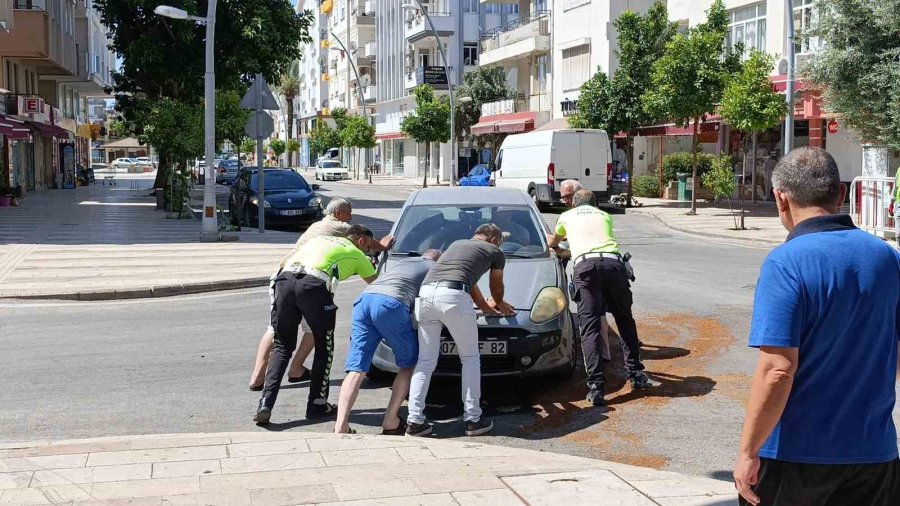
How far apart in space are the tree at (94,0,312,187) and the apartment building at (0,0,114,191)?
2606 millimetres

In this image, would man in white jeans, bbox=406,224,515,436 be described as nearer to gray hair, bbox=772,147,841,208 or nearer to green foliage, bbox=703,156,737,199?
gray hair, bbox=772,147,841,208

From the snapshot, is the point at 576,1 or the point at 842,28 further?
the point at 576,1

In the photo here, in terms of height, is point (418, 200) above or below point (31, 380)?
above

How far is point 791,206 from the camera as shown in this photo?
3.41 m

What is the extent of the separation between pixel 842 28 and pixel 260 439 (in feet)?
70.7

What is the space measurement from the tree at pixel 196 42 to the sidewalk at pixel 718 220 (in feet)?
45.1

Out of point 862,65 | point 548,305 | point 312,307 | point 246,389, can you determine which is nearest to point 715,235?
point 862,65

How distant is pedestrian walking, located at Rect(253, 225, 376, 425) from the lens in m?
7.20

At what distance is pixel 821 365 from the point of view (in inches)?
130

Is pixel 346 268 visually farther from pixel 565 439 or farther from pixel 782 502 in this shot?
pixel 782 502

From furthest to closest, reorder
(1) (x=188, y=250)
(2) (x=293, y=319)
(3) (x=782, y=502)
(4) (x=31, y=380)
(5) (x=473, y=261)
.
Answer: (1) (x=188, y=250), (4) (x=31, y=380), (2) (x=293, y=319), (5) (x=473, y=261), (3) (x=782, y=502)

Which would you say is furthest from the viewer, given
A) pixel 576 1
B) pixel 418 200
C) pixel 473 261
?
pixel 576 1

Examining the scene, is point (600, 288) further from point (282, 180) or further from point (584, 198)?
point (282, 180)

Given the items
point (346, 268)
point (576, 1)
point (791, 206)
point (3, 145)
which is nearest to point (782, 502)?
point (791, 206)
